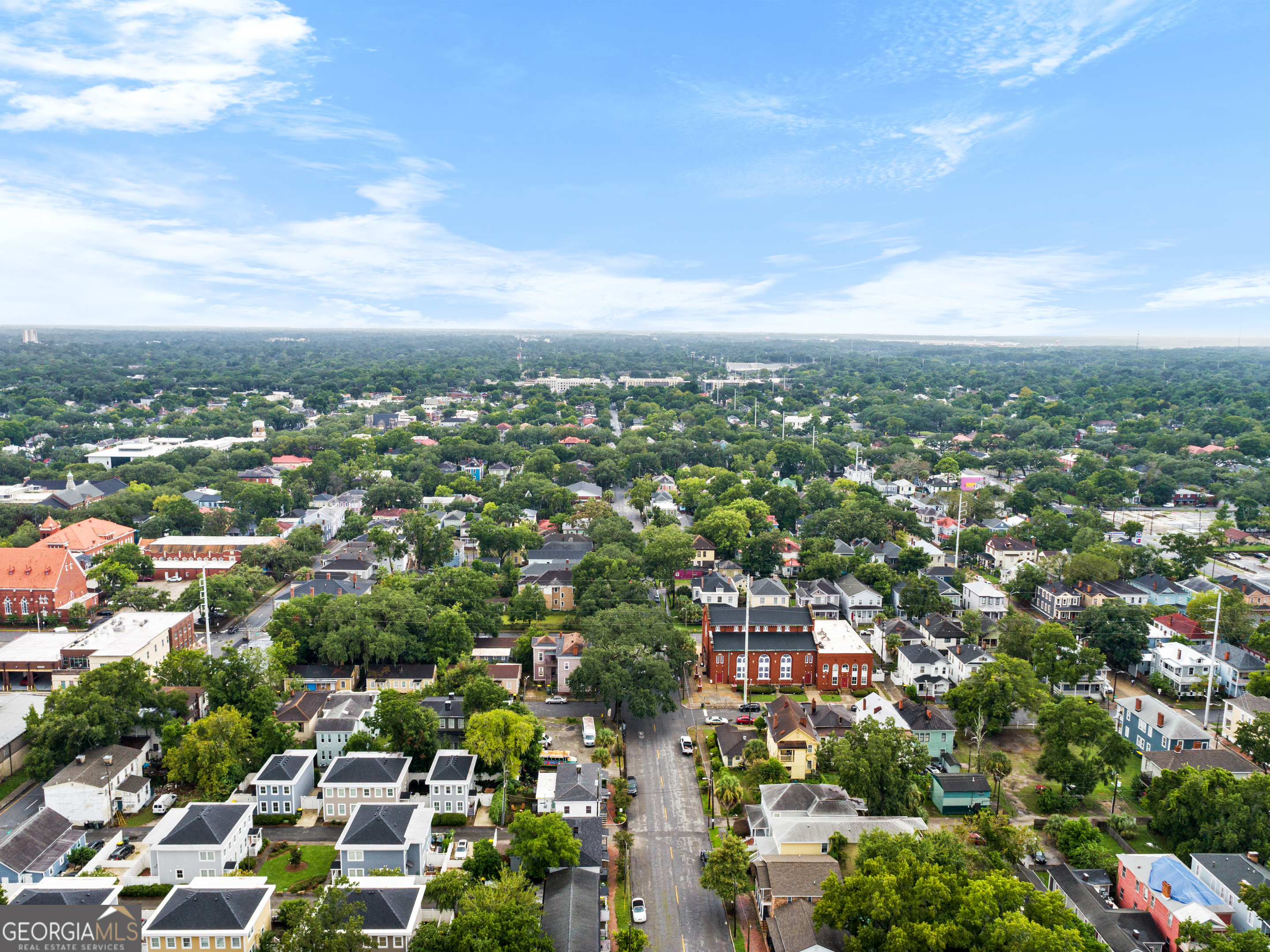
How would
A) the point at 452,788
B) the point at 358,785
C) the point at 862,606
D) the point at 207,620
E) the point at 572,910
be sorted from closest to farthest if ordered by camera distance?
the point at 572,910 → the point at 358,785 → the point at 452,788 → the point at 207,620 → the point at 862,606

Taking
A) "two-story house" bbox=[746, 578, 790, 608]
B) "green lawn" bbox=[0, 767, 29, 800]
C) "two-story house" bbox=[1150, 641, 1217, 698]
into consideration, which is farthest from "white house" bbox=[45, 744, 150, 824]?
"two-story house" bbox=[1150, 641, 1217, 698]

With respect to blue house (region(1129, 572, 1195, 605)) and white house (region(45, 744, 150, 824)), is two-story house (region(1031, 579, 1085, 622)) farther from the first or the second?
white house (region(45, 744, 150, 824))

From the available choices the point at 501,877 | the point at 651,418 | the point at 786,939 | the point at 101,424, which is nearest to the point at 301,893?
the point at 501,877

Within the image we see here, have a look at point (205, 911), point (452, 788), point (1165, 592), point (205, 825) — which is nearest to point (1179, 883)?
point (452, 788)

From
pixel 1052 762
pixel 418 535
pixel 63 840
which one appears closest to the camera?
pixel 63 840

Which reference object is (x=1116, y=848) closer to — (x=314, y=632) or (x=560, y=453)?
(x=314, y=632)

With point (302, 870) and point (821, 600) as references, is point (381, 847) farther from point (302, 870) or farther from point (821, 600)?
point (821, 600)
